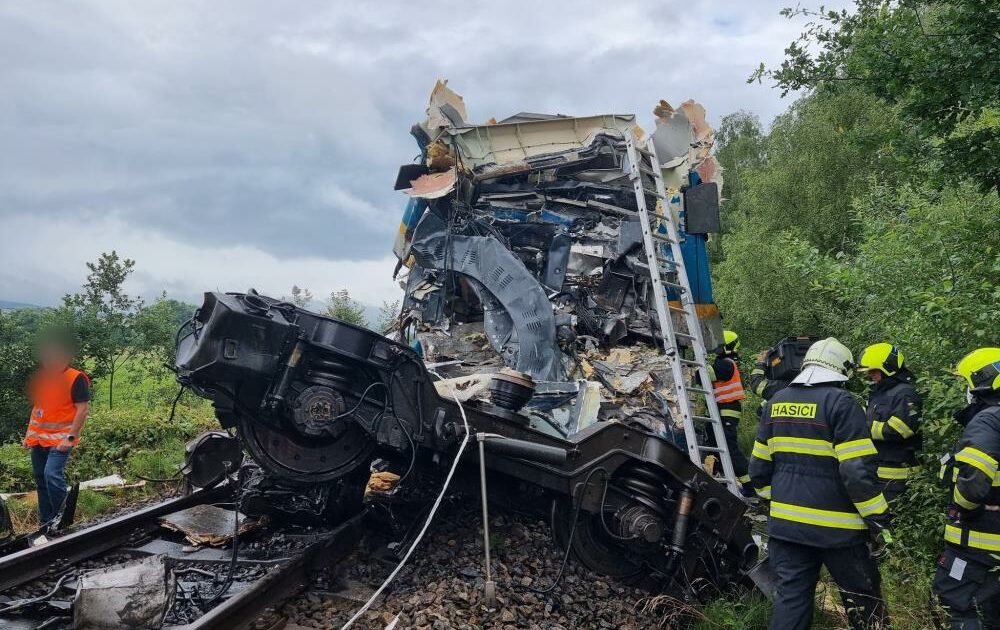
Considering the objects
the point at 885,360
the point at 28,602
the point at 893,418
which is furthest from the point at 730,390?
the point at 28,602

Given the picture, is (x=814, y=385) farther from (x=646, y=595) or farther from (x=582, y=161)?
(x=582, y=161)

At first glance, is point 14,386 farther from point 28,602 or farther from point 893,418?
point 893,418

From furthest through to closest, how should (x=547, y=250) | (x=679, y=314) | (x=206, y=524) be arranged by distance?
(x=547, y=250)
(x=679, y=314)
(x=206, y=524)

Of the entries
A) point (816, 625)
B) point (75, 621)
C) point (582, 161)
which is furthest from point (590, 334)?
point (75, 621)

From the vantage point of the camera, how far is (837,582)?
11.4ft

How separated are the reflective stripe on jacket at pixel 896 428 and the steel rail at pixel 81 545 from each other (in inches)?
196

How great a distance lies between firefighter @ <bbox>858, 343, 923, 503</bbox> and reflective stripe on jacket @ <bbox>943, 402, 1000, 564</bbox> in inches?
53.8

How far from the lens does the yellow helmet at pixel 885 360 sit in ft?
16.1

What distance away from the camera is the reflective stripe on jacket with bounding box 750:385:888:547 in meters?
3.28

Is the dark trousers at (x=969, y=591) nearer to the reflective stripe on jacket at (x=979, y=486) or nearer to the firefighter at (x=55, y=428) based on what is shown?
the reflective stripe on jacket at (x=979, y=486)

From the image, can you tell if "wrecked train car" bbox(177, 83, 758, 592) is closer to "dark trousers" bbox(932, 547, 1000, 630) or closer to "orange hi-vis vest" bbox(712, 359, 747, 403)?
"orange hi-vis vest" bbox(712, 359, 747, 403)

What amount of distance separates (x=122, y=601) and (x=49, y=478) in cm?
330

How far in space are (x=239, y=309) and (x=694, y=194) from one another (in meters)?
5.68

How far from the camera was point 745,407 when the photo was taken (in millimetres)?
12688
